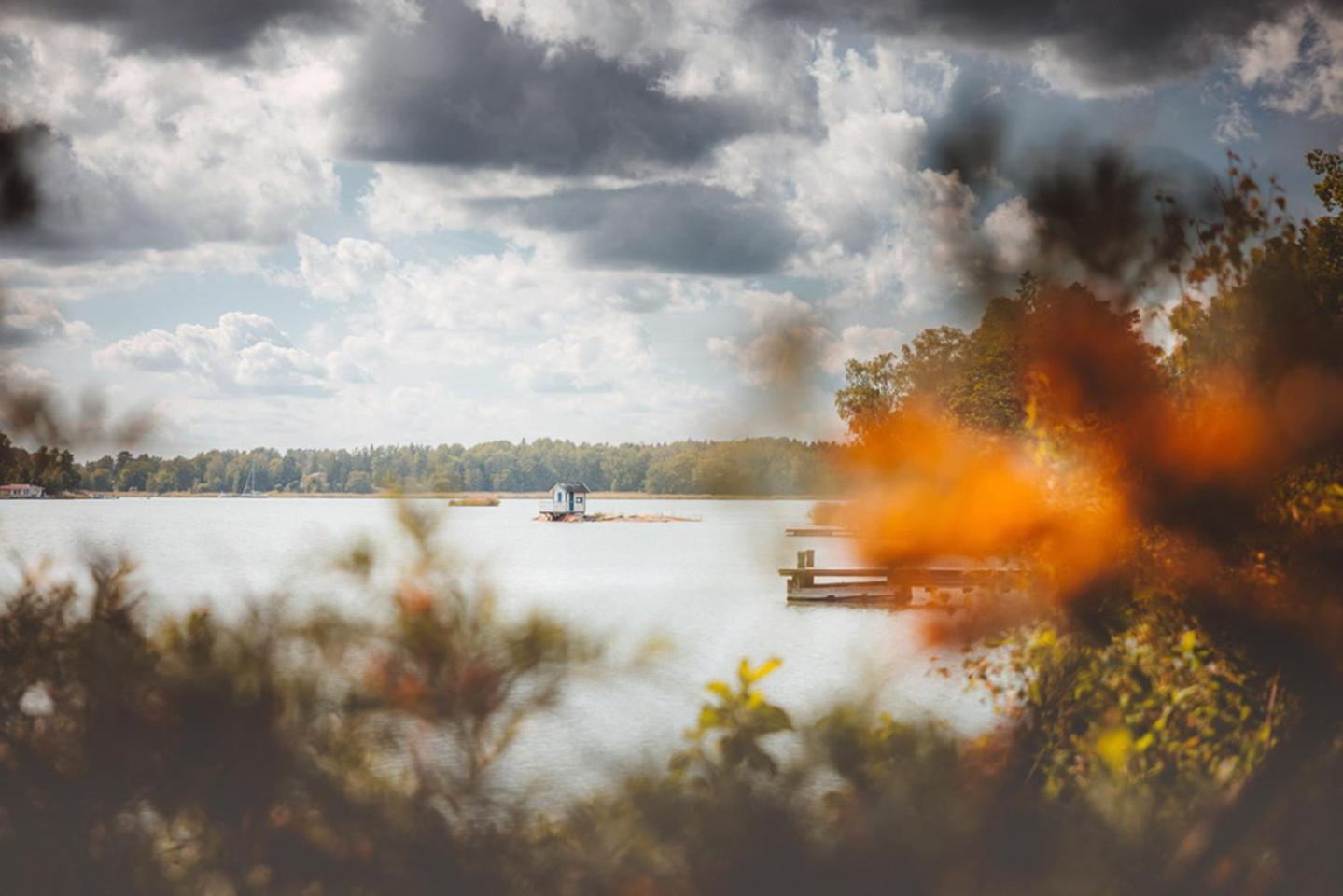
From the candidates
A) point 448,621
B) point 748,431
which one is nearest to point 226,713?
point 448,621

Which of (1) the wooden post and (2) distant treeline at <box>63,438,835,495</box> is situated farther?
(1) the wooden post

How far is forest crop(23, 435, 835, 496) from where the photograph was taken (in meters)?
2.75

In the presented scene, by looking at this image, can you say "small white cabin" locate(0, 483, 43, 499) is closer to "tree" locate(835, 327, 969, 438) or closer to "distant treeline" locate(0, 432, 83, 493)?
"distant treeline" locate(0, 432, 83, 493)

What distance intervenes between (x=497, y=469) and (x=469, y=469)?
0.31m

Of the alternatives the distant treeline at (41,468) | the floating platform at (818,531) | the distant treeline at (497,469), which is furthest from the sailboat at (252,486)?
the floating platform at (818,531)

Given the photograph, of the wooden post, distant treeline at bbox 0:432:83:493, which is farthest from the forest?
the wooden post

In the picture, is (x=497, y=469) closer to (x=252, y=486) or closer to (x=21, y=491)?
(x=252, y=486)

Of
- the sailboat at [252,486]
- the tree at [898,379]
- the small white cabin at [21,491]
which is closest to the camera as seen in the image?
the tree at [898,379]

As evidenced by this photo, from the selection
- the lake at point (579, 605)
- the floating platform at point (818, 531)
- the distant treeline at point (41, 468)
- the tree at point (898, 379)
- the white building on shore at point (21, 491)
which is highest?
the tree at point (898, 379)

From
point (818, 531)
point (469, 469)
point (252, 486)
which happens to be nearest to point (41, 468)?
point (252, 486)

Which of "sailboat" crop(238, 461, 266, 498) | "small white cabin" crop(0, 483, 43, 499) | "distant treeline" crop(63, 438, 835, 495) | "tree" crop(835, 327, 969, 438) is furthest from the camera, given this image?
"sailboat" crop(238, 461, 266, 498)

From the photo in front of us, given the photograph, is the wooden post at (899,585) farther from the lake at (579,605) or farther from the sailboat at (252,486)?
the sailboat at (252,486)

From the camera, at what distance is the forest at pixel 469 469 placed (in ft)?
9.02

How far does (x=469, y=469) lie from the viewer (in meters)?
3.22
